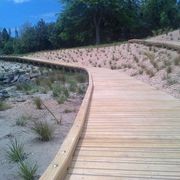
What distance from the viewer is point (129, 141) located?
16.5 feet

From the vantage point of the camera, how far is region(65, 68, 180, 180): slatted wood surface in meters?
3.99

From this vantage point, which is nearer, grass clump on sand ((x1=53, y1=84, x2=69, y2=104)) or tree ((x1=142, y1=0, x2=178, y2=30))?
grass clump on sand ((x1=53, y1=84, x2=69, y2=104))

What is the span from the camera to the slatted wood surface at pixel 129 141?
399 cm

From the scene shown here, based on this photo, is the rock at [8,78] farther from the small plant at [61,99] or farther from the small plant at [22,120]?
the small plant at [22,120]

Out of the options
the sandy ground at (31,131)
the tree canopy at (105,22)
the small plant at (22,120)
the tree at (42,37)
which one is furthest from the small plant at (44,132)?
the tree at (42,37)

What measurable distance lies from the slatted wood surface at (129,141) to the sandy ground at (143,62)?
1875mm

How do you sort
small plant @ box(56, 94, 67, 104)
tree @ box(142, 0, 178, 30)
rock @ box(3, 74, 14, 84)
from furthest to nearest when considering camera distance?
1. tree @ box(142, 0, 178, 30)
2. rock @ box(3, 74, 14, 84)
3. small plant @ box(56, 94, 67, 104)

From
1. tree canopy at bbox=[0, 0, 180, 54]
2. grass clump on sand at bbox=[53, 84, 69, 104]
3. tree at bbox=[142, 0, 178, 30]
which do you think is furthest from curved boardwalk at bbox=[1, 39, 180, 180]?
tree at bbox=[142, 0, 178, 30]

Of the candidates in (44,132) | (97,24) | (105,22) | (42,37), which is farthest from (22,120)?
(42,37)

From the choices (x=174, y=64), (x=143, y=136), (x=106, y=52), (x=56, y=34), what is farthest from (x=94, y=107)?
(x=56, y=34)

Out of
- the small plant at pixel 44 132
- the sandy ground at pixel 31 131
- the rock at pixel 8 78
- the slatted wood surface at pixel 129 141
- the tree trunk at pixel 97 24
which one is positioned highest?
the tree trunk at pixel 97 24

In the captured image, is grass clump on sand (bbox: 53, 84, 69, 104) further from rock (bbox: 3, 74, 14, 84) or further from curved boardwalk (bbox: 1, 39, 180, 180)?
rock (bbox: 3, 74, 14, 84)

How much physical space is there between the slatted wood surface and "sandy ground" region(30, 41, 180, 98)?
1.87 meters

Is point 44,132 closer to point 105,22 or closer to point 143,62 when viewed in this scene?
point 143,62
